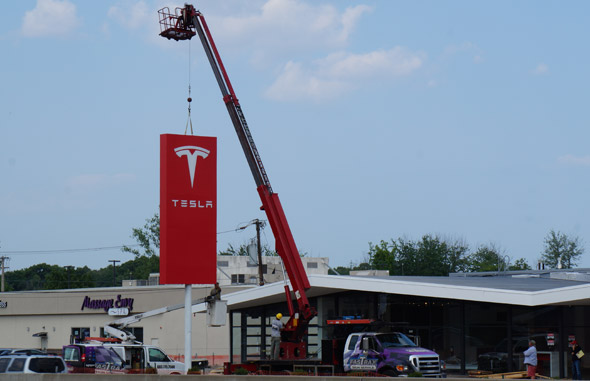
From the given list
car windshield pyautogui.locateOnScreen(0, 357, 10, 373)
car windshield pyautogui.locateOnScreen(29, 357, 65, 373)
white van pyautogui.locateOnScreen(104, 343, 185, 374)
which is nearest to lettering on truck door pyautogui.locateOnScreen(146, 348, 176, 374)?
white van pyautogui.locateOnScreen(104, 343, 185, 374)

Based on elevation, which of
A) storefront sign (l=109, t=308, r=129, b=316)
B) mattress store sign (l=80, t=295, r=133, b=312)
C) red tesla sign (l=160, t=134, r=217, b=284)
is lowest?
storefront sign (l=109, t=308, r=129, b=316)

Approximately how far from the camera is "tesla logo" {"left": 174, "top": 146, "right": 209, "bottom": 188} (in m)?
24.8

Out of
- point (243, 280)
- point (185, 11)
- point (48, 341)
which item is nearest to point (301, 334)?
point (185, 11)

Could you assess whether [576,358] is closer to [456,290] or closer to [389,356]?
[456,290]

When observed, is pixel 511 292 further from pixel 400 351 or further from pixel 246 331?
pixel 246 331

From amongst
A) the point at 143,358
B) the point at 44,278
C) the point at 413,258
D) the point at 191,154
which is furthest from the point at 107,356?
the point at 44,278

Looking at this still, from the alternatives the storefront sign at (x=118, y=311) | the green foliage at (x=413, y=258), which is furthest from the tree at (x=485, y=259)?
the storefront sign at (x=118, y=311)

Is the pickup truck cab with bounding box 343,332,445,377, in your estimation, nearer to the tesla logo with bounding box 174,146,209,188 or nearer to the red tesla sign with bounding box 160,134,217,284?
the red tesla sign with bounding box 160,134,217,284

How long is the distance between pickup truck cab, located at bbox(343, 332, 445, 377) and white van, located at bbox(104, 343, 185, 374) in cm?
739

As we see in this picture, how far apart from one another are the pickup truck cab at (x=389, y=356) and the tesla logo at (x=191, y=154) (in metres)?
8.06

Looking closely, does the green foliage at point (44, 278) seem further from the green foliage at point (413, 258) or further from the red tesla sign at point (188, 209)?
the red tesla sign at point (188, 209)

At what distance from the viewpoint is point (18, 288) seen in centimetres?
14750

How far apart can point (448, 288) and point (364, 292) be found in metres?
4.74

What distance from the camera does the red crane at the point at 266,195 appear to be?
2902 cm
